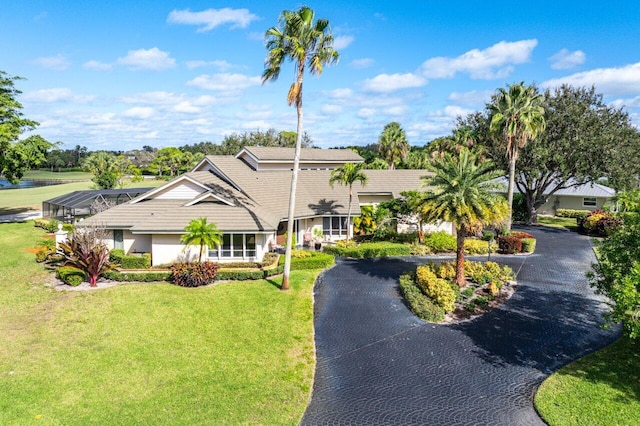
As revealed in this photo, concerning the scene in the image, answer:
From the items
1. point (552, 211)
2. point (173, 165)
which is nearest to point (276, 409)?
point (552, 211)

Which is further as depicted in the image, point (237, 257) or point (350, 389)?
point (237, 257)

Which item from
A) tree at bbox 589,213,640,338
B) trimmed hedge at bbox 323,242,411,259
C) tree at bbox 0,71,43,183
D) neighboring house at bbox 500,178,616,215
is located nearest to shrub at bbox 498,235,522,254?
trimmed hedge at bbox 323,242,411,259

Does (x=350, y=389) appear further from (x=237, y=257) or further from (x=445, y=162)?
(x=237, y=257)

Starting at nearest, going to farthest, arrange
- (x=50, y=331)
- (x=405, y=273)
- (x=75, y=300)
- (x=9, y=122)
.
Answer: (x=50, y=331) < (x=75, y=300) < (x=405, y=273) < (x=9, y=122)

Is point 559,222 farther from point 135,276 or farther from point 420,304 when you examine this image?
point 135,276

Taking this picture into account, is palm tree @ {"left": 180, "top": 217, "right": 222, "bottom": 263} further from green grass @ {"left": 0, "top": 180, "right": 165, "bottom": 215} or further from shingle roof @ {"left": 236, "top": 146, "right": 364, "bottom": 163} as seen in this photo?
green grass @ {"left": 0, "top": 180, "right": 165, "bottom": 215}

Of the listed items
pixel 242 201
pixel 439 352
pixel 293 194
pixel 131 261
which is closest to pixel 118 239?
pixel 131 261
